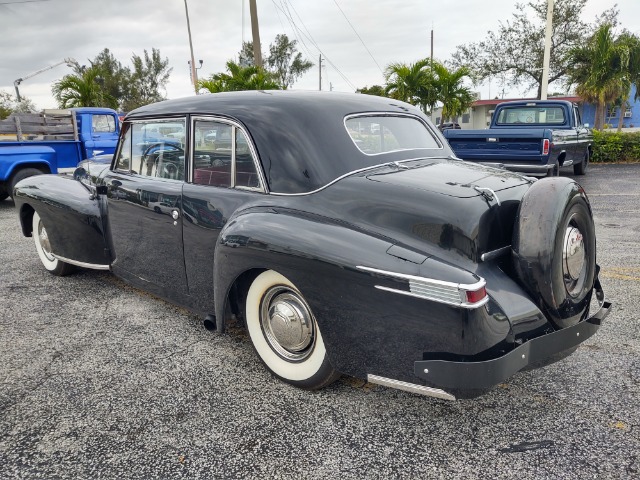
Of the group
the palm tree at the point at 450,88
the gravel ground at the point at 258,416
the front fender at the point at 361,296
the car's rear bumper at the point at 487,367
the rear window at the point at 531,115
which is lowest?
the gravel ground at the point at 258,416

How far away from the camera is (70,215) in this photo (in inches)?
169

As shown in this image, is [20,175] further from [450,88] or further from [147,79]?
[147,79]

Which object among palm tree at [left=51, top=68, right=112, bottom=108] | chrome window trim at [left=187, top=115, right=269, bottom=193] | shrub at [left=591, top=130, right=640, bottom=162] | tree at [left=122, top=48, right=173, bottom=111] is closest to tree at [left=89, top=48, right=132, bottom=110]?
tree at [left=122, top=48, right=173, bottom=111]

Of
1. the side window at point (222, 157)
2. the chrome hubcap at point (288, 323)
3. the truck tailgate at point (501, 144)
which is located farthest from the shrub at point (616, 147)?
the chrome hubcap at point (288, 323)

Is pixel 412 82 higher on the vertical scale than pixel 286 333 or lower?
higher

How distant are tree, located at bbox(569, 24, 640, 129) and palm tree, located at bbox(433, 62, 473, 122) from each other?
25.9 feet

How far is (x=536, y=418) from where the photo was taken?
2.47 metres

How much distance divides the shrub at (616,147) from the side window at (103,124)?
1379cm

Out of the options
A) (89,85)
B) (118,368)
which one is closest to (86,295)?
(118,368)

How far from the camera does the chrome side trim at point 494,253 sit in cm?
234

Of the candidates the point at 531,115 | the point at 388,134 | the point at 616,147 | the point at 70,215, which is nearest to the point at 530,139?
the point at 531,115

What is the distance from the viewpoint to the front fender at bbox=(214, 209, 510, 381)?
2.08 m

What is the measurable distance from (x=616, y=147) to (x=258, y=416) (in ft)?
53.7

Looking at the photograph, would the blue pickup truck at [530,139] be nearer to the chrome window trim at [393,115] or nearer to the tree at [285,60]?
the chrome window trim at [393,115]
